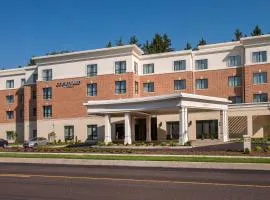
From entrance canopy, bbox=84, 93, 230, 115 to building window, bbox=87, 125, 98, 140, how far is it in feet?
40.7

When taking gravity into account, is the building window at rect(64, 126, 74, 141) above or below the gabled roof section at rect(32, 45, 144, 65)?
below

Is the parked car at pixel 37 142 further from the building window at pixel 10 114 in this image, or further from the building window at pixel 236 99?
the building window at pixel 236 99

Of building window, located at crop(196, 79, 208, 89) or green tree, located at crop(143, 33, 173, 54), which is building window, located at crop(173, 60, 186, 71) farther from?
green tree, located at crop(143, 33, 173, 54)

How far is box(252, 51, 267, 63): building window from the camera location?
53.0 meters

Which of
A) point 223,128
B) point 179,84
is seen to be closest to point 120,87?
point 179,84

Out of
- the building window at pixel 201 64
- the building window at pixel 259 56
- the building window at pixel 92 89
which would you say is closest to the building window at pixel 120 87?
the building window at pixel 92 89

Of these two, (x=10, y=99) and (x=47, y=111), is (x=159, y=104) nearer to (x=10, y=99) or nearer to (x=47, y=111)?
(x=47, y=111)

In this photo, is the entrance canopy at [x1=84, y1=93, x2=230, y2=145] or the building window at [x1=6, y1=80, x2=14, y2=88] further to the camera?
the building window at [x1=6, y1=80, x2=14, y2=88]

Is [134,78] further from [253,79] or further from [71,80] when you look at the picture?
[253,79]

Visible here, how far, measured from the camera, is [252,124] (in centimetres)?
5162

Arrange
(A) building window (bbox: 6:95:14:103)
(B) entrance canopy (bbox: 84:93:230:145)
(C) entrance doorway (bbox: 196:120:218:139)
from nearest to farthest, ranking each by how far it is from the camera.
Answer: (B) entrance canopy (bbox: 84:93:230:145) → (C) entrance doorway (bbox: 196:120:218:139) → (A) building window (bbox: 6:95:14:103)

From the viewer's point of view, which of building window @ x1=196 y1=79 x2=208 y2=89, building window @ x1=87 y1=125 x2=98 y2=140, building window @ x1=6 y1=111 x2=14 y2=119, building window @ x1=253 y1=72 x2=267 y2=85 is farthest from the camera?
building window @ x1=6 y1=111 x2=14 y2=119

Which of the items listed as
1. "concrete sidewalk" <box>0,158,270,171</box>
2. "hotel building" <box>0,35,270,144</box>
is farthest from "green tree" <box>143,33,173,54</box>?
"concrete sidewalk" <box>0,158,270,171</box>

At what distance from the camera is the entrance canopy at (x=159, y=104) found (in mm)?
41188
